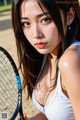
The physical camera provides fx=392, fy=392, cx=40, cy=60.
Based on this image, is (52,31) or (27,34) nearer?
(52,31)

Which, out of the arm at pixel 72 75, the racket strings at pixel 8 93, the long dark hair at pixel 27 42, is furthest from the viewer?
the racket strings at pixel 8 93

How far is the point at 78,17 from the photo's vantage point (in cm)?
202

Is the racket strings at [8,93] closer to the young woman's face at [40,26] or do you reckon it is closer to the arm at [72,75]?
the young woman's face at [40,26]

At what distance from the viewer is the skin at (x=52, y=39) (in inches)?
68.7

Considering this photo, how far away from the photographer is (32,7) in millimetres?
1887

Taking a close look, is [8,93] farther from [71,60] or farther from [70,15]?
[71,60]

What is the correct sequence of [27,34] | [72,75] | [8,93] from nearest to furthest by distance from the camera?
[72,75] → [27,34] → [8,93]

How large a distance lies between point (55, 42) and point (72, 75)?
26cm

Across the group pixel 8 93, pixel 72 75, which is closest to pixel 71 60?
pixel 72 75

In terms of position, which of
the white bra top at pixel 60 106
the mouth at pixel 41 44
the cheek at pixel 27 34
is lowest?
the white bra top at pixel 60 106

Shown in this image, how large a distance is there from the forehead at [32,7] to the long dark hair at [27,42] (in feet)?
0.06

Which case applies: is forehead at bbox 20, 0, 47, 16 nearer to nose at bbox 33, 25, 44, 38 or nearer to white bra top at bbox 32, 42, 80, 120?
nose at bbox 33, 25, 44, 38

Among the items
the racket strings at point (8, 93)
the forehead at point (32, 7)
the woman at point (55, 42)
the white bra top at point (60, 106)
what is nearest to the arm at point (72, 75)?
the woman at point (55, 42)

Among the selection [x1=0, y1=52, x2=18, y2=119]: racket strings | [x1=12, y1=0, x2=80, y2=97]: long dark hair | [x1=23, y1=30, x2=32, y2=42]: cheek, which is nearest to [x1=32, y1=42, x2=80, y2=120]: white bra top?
[x1=12, y1=0, x2=80, y2=97]: long dark hair
